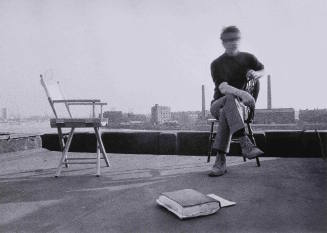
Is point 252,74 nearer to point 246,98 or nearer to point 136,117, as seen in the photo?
point 246,98

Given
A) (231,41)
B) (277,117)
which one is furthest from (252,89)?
(277,117)

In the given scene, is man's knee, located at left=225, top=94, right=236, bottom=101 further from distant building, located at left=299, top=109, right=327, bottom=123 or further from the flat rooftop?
distant building, located at left=299, top=109, right=327, bottom=123

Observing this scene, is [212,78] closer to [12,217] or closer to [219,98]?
[219,98]

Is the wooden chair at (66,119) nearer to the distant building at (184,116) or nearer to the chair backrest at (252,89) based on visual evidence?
the chair backrest at (252,89)

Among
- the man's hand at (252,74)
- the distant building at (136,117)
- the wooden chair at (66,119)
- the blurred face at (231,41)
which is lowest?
the distant building at (136,117)

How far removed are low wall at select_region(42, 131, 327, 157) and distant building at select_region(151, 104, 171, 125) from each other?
124ft

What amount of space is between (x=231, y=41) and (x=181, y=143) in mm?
1680

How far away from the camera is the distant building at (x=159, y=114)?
4362cm

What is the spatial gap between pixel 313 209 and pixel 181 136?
8.61 ft

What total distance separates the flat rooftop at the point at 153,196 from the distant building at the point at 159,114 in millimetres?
39592

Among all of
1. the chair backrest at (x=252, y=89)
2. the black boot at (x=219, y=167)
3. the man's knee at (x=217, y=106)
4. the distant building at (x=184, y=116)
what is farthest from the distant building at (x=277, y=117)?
the black boot at (x=219, y=167)

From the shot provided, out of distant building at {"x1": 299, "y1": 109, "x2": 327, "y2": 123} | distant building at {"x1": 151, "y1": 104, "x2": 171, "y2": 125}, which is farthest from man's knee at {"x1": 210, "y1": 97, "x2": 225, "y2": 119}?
distant building at {"x1": 151, "y1": 104, "x2": 171, "y2": 125}

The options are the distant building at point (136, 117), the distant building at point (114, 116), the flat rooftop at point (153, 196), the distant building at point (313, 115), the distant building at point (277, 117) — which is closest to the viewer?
the flat rooftop at point (153, 196)

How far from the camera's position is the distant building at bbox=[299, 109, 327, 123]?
33.6 meters
